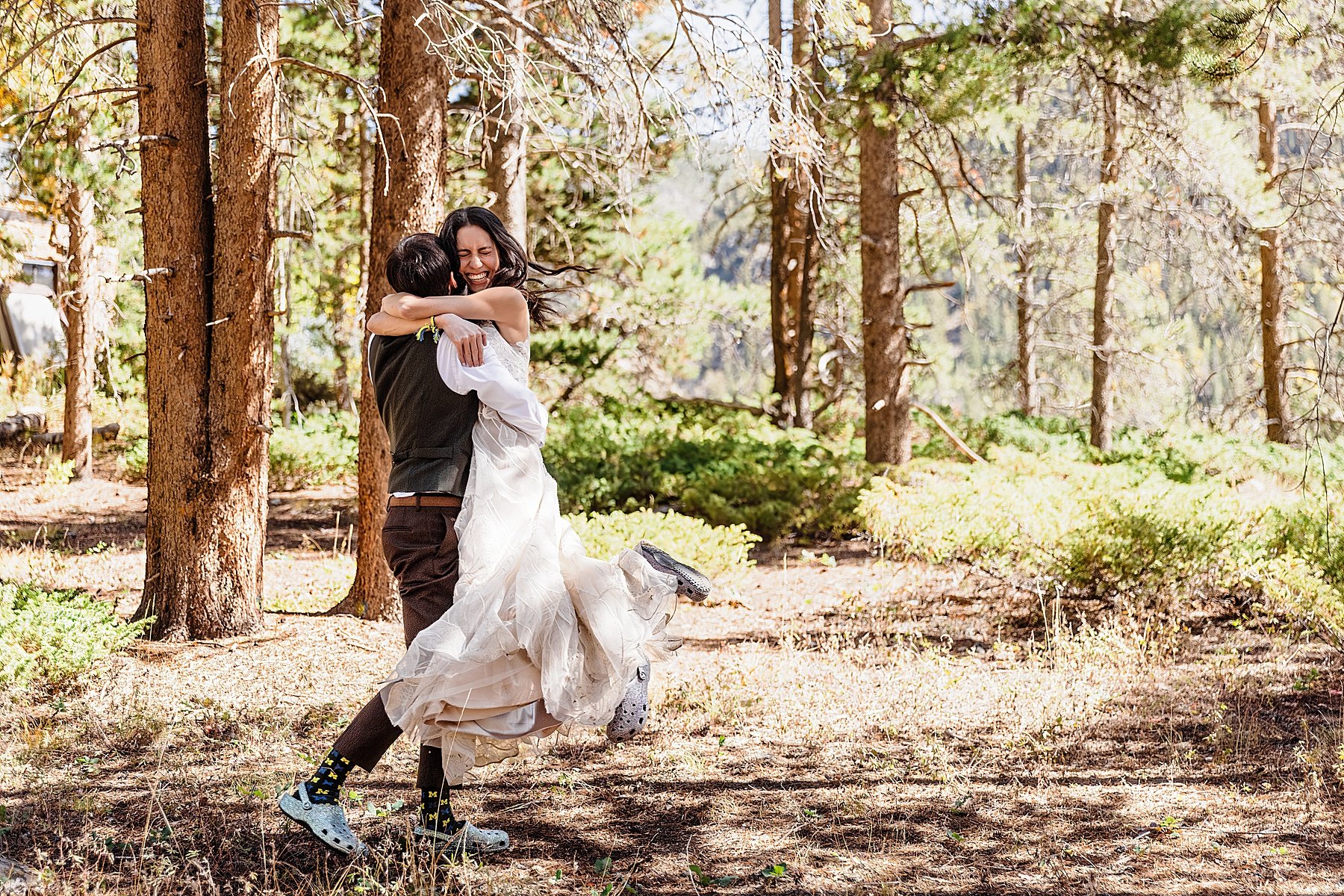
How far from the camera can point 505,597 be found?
123 inches

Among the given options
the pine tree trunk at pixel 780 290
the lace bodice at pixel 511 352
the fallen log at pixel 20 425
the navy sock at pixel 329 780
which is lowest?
the navy sock at pixel 329 780

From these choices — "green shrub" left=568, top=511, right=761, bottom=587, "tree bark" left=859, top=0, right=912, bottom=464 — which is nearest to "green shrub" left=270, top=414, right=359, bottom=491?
"green shrub" left=568, top=511, right=761, bottom=587

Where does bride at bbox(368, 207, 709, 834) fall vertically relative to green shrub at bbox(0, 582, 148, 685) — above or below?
above

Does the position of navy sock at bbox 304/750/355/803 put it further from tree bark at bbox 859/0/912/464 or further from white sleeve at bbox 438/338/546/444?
tree bark at bbox 859/0/912/464

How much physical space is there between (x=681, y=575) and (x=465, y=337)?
98 centimetres

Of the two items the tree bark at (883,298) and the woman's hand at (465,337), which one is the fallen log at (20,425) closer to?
the tree bark at (883,298)

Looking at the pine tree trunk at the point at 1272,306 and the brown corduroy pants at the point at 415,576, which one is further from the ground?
the pine tree trunk at the point at 1272,306

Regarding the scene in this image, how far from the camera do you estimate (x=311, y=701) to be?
4.96 meters

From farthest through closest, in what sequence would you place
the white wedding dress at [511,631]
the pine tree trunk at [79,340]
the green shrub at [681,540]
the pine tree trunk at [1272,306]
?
the pine tree trunk at [1272,306]
the pine tree trunk at [79,340]
the green shrub at [681,540]
the white wedding dress at [511,631]

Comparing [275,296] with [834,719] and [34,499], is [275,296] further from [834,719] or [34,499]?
[34,499]

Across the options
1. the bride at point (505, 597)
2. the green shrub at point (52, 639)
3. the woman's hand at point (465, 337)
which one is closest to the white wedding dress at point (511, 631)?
the bride at point (505, 597)

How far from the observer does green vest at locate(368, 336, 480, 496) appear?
126 inches

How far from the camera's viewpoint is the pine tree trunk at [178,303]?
5.46m

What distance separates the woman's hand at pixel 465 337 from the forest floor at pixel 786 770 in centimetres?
142
